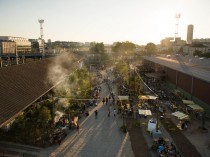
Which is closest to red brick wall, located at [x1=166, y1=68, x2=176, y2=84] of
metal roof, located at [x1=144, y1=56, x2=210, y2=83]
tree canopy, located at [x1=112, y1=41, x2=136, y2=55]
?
metal roof, located at [x1=144, y1=56, x2=210, y2=83]

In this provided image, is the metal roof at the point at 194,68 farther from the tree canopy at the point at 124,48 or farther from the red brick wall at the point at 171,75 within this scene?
the tree canopy at the point at 124,48

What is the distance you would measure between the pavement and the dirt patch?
0.40m

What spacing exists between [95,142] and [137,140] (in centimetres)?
389

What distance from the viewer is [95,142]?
2014 cm

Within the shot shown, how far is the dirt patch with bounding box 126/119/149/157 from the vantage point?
18453mm

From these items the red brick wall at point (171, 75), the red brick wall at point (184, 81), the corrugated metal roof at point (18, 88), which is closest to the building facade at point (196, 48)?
the red brick wall at point (171, 75)

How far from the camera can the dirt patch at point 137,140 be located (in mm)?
18453

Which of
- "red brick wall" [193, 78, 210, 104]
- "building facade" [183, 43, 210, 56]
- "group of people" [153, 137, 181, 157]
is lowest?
"group of people" [153, 137, 181, 157]

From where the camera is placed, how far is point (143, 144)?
65.4 feet

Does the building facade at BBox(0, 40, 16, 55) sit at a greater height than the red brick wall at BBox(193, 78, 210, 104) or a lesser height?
greater

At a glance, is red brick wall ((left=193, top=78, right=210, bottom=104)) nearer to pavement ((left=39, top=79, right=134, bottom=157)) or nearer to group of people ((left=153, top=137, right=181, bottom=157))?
pavement ((left=39, top=79, right=134, bottom=157))

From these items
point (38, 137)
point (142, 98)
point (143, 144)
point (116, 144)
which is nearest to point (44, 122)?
point (38, 137)

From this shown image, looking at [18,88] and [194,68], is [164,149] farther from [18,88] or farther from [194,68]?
[194,68]

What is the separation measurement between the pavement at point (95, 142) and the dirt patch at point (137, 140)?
1.32 ft
